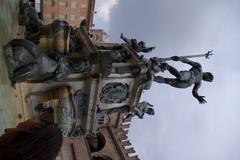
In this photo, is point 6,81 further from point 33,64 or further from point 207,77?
point 207,77

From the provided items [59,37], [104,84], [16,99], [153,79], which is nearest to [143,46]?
[153,79]

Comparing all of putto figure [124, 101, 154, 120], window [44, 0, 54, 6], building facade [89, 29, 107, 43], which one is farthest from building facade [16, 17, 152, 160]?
building facade [89, 29, 107, 43]

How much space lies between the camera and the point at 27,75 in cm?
977

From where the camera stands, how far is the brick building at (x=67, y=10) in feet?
122

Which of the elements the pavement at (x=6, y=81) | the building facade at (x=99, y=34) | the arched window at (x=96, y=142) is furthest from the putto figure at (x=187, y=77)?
the building facade at (x=99, y=34)

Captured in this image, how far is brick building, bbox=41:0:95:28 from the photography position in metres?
37.2

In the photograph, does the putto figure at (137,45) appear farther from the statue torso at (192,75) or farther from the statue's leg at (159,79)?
the statue torso at (192,75)

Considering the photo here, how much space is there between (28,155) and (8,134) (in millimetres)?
581

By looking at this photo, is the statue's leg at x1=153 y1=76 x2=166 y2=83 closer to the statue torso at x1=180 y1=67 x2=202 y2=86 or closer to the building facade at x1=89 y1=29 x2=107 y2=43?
the statue torso at x1=180 y1=67 x2=202 y2=86

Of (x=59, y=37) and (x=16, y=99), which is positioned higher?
(x=59, y=37)

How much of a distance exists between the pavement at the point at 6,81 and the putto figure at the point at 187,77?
231 inches

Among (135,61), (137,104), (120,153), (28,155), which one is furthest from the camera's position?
(120,153)

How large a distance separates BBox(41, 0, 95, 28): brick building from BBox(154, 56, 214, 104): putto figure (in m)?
25.4

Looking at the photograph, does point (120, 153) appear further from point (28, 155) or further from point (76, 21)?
point (28, 155)
